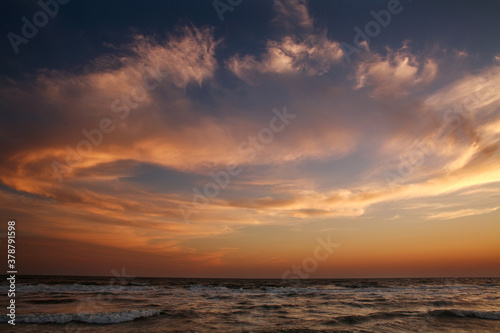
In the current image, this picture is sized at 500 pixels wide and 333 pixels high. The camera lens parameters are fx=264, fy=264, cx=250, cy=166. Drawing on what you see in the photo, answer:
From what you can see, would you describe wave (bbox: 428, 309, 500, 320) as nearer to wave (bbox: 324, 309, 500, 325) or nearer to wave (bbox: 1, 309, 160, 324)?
wave (bbox: 324, 309, 500, 325)

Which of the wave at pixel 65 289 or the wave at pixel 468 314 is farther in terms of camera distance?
the wave at pixel 65 289

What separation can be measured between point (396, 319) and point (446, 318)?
366 centimetres

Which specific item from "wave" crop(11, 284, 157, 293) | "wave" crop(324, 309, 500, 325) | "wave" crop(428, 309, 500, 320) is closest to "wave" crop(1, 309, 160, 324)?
"wave" crop(324, 309, 500, 325)

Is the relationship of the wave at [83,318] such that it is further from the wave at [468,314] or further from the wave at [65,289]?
the wave at [65,289]

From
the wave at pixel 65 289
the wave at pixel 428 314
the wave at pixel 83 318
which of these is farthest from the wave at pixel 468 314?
the wave at pixel 65 289

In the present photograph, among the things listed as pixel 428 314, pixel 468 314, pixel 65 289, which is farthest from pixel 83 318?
pixel 65 289

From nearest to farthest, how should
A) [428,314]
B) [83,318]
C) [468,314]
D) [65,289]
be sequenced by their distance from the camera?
1. [83,318]
2. [468,314]
3. [428,314]
4. [65,289]

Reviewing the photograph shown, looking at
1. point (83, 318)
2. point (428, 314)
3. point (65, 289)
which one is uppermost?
point (83, 318)

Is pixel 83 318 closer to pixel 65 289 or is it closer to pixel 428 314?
pixel 428 314

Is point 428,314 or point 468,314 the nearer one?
point 468,314

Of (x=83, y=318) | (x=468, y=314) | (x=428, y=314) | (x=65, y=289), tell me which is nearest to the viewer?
(x=83, y=318)

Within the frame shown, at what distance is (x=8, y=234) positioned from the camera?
12586 millimetres

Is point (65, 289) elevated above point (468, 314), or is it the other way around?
point (468, 314)

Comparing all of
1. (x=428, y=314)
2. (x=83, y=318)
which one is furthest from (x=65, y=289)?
(x=428, y=314)
